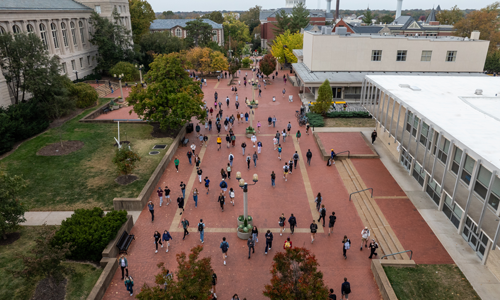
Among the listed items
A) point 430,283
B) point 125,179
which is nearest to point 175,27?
point 125,179

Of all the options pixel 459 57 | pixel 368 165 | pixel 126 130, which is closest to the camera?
pixel 368 165

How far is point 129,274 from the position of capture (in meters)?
14.6

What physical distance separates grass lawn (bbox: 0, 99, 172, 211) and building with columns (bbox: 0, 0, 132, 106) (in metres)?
10.8

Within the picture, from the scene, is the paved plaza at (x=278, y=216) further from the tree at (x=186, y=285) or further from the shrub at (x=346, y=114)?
the shrub at (x=346, y=114)

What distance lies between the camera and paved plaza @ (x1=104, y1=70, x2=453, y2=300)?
569 inches

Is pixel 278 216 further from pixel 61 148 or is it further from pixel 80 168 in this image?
pixel 61 148

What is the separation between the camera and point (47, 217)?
18.5 meters

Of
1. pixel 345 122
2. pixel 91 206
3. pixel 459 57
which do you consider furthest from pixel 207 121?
pixel 459 57

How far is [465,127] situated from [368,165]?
357 inches

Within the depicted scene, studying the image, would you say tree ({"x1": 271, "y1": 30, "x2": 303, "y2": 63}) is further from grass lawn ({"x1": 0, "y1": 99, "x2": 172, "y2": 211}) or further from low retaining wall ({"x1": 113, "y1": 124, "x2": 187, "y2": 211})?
low retaining wall ({"x1": 113, "y1": 124, "x2": 187, "y2": 211})

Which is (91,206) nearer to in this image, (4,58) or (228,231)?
(228,231)

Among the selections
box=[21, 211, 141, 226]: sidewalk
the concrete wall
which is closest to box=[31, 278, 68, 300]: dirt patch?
box=[21, 211, 141, 226]: sidewalk

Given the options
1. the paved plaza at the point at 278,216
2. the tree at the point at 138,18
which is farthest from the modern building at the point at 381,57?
the tree at the point at 138,18

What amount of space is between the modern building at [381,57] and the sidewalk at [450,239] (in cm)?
2016
